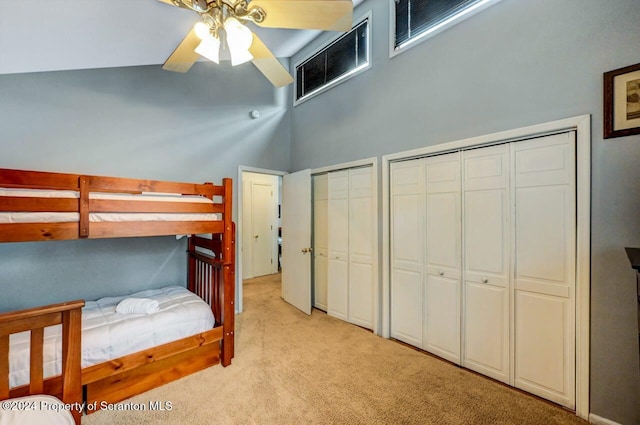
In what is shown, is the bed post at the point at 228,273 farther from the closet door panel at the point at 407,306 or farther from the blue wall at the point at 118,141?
the closet door panel at the point at 407,306

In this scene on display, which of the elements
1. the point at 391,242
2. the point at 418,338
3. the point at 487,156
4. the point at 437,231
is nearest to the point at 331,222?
the point at 391,242

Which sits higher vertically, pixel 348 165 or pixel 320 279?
pixel 348 165

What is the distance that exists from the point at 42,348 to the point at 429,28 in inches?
142

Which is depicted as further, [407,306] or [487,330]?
[407,306]

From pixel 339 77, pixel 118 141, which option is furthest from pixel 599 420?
pixel 118 141

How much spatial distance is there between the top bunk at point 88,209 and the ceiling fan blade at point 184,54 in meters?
0.87

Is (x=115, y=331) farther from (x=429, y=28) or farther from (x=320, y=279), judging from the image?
(x=429, y=28)

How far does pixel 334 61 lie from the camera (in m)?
3.40

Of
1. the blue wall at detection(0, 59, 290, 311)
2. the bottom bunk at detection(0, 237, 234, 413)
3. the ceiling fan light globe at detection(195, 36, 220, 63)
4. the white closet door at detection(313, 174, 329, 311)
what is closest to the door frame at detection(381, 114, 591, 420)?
the ceiling fan light globe at detection(195, 36, 220, 63)

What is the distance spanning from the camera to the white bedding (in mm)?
1084

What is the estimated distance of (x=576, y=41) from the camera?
172 centimetres

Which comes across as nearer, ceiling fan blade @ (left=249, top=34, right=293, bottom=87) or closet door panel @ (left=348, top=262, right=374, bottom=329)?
ceiling fan blade @ (left=249, top=34, right=293, bottom=87)

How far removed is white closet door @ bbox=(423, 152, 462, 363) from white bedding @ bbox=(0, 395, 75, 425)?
99.5 inches

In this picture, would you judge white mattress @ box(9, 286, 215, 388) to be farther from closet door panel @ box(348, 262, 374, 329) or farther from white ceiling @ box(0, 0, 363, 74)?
white ceiling @ box(0, 0, 363, 74)
